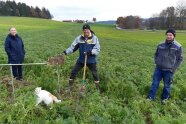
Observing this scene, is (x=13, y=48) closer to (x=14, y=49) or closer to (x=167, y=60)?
(x=14, y=49)

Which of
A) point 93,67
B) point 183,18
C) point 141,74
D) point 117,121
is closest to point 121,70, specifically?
point 141,74

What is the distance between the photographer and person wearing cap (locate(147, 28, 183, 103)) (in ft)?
26.7

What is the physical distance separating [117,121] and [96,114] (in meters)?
0.52

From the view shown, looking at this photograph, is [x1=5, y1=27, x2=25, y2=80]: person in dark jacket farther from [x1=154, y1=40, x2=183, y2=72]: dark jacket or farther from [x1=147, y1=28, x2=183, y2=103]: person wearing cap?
[x1=154, y1=40, x2=183, y2=72]: dark jacket

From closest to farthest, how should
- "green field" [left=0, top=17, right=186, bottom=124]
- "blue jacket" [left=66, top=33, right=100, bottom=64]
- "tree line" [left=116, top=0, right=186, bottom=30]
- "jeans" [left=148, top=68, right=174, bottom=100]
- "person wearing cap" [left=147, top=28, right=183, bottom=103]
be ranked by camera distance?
"green field" [left=0, top=17, right=186, bottom=124] < "person wearing cap" [left=147, top=28, right=183, bottom=103] < "blue jacket" [left=66, top=33, right=100, bottom=64] < "jeans" [left=148, top=68, right=174, bottom=100] < "tree line" [left=116, top=0, right=186, bottom=30]

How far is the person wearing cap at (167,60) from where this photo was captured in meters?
8.14

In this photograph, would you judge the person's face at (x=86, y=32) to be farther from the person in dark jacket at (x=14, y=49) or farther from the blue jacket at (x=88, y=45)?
the person in dark jacket at (x=14, y=49)

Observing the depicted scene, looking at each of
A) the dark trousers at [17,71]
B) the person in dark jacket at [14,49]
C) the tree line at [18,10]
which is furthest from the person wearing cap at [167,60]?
the tree line at [18,10]

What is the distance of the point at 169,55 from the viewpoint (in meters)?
8.27

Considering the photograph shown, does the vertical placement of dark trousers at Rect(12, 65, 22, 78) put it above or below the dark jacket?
below

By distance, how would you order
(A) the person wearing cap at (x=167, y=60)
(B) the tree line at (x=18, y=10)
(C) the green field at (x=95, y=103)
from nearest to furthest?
(C) the green field at (x=95, y=103) → (A) the person wearing cap at (x=167, y=60) → (B) the tree line at (x=18, y=10)

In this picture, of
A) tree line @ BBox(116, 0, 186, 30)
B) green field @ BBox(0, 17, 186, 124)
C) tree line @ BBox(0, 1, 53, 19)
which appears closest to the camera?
green field @ BBox(0, 17, 186, 124)

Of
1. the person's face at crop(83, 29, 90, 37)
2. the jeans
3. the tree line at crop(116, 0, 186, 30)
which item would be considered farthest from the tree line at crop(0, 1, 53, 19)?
the jeans

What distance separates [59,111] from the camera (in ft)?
21.2
